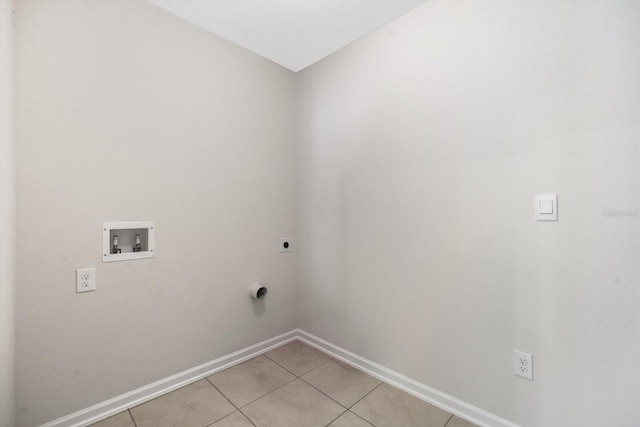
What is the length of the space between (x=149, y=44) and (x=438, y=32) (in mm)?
1650

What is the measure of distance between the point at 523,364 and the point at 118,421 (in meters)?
2.00

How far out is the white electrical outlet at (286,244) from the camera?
2.23 metres

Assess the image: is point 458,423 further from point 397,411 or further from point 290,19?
point 290,19

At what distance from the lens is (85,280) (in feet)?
4.41

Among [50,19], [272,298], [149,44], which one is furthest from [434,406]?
[50,19]

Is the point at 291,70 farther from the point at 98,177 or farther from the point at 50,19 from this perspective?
the point at 98,177

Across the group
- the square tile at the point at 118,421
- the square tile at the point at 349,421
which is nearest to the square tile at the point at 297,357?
the square tile at the point at 349,421

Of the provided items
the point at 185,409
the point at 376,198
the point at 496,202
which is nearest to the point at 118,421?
the point at 185,409

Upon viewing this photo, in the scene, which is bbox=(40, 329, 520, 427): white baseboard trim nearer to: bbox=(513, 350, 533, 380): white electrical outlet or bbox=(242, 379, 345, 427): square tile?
bbox=(513, 350, 533, 380): white electrical outlet

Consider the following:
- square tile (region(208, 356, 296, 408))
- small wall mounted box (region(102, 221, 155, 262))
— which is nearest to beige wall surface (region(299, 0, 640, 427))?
square tile (region(208, 356, 296, 408))

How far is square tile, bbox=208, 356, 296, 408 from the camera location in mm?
1587

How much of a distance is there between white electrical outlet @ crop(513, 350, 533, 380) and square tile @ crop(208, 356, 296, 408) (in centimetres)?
125

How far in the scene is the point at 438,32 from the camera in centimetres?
151

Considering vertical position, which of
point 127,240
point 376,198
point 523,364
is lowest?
point 523,364
